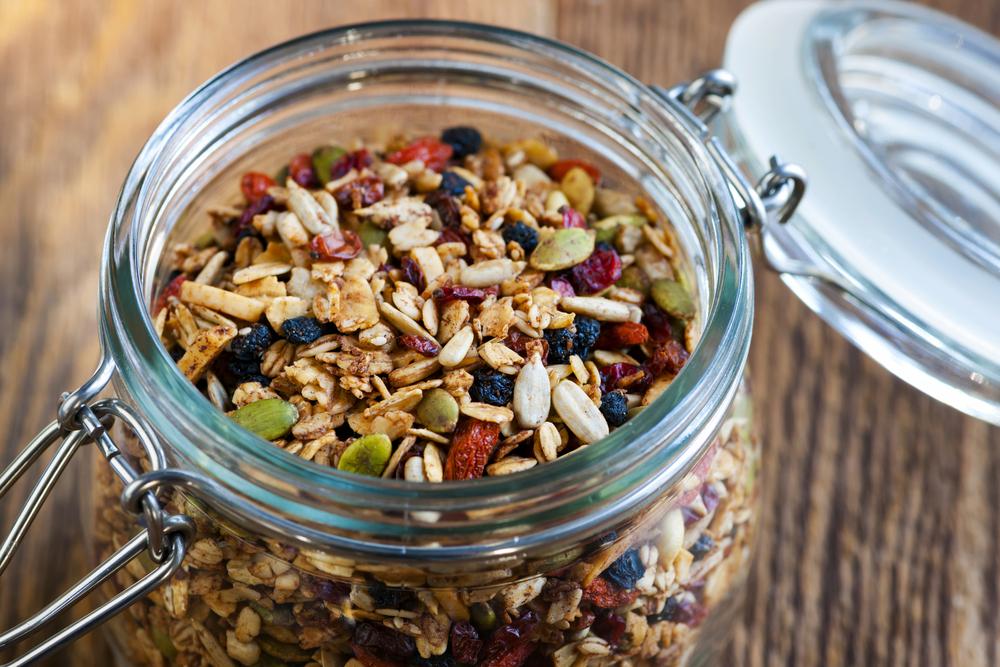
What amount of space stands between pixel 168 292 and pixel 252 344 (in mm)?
95

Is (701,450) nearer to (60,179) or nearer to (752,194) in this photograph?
(752,194)

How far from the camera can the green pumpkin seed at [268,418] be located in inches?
22.6

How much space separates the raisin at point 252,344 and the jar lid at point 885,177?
1.09 ft

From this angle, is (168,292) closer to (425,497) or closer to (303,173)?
(303,173)

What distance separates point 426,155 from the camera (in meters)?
0.74

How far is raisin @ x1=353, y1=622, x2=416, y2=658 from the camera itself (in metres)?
0.57

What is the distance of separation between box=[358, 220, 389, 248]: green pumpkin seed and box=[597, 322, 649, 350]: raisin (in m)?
0.14

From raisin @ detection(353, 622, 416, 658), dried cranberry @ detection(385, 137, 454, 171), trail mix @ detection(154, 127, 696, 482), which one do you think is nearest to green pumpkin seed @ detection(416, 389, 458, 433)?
trail mix @ detection(154, 127, 696, 482)

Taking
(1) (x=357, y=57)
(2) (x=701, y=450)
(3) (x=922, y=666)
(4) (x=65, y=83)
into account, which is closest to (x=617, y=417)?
(2) (x=701, y=450)

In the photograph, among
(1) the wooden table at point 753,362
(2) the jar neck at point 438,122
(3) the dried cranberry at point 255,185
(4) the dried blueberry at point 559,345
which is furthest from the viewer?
(1) the wooden table at point 753,362

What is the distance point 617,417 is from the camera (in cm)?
60

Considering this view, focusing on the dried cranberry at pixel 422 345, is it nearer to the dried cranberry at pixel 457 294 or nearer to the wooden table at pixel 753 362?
the dried cranberry at pixel 457 294

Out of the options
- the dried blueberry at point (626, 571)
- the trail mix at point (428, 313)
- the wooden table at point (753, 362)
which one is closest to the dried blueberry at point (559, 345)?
the trail mix at point (428, 313)

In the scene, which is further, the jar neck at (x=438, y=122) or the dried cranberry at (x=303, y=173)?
the dried cranberry at (x=303, y=173)
